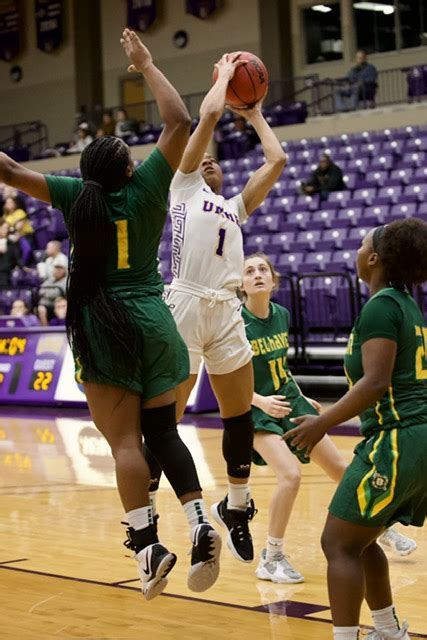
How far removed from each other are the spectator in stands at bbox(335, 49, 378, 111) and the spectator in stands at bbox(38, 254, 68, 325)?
7081mm

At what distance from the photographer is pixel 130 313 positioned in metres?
4.27

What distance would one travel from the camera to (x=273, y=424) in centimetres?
591

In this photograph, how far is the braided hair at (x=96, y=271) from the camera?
13.8ft

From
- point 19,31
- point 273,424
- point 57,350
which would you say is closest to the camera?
point 273,424

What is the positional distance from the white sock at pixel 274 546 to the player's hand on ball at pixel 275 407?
23.6 inches

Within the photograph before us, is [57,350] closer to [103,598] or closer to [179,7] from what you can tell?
[103,598]

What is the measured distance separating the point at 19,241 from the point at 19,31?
13134mm

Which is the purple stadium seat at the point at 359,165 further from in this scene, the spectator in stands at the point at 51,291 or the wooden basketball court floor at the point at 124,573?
the wooden basketball court floor at the point at 124,573

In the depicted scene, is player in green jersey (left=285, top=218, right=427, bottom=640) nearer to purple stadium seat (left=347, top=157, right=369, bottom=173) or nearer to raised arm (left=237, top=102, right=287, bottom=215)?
raised arm (left=237, top=102, right=287, bottom=215)

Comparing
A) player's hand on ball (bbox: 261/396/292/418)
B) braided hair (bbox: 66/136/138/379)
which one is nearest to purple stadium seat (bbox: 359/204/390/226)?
player's hand on ball (bbox: 261/396/292/418)

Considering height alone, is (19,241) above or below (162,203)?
below

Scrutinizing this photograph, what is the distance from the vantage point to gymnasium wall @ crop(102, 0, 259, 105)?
984 inches

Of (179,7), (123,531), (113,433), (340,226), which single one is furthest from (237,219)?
(179,7)

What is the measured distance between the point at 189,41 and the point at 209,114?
2204 centimetres
